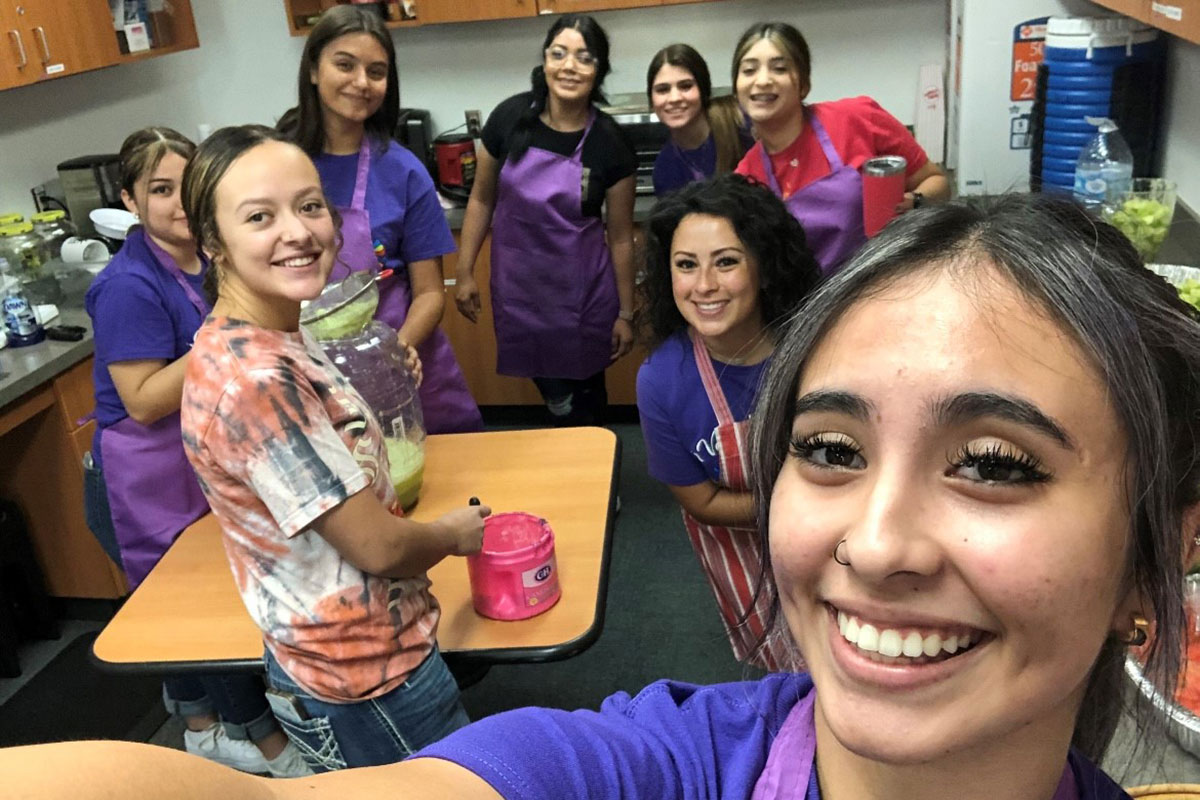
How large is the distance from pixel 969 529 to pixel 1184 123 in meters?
2.38

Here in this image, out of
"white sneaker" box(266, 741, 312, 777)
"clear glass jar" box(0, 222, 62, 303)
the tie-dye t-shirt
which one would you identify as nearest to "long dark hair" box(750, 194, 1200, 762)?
the tie-dye t-shirt

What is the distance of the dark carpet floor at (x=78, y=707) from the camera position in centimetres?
232

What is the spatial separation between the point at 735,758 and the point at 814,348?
332mm

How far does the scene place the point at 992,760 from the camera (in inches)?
25.5

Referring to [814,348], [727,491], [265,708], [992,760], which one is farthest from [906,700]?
[265,708]

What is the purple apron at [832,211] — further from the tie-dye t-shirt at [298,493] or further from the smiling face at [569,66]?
the tie-dye t-shirt at [298,493]

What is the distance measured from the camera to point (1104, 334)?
63 cm

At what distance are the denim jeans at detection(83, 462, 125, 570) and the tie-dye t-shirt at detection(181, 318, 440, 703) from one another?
1.02m

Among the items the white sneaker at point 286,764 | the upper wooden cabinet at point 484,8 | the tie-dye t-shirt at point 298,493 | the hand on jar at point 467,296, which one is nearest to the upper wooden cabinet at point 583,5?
the upper wooden cabinet at point 484,8

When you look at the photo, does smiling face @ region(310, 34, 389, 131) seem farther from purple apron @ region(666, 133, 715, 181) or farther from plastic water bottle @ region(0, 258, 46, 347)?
plastic water bottle @ region(0, 258, 46, 347)

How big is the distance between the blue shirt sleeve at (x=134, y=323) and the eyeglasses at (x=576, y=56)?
124 centimetres

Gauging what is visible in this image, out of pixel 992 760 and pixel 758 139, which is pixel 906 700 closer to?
pixel 992 760

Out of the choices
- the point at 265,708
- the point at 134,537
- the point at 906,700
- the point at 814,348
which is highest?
the point at 814,348

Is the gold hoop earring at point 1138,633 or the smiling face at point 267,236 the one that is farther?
the smiling face at point 267,236
